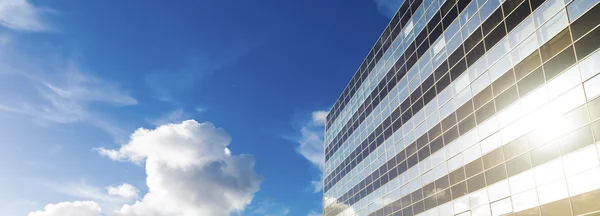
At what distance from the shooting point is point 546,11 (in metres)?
23.8

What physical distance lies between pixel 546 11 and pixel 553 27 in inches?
49.3

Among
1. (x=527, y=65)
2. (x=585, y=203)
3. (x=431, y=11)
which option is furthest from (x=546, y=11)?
(x=431, y=11)

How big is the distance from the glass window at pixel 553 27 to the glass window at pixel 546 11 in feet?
1.06

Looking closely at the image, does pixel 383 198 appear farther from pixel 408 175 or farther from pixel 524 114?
pixel 524 114

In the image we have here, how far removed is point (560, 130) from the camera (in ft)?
72.3

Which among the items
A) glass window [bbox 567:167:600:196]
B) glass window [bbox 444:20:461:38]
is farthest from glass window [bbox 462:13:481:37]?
glass window [bbox 567:167:600:196]

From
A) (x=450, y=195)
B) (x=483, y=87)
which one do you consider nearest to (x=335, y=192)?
(x=450, y=195)

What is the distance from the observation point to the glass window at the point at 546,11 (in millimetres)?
22859

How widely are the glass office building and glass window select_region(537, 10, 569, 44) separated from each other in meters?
0.06

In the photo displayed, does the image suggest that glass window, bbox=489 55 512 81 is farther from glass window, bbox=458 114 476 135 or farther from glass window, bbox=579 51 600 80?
glass window, bbox=579 51 600 80

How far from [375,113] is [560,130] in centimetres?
2607

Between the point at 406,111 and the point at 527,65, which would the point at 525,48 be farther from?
the point at 406,111

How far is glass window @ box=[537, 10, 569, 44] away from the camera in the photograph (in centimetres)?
2244

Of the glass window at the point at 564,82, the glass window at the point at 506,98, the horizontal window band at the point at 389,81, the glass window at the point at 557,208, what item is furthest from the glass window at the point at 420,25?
the glass window at the point at 557,208
